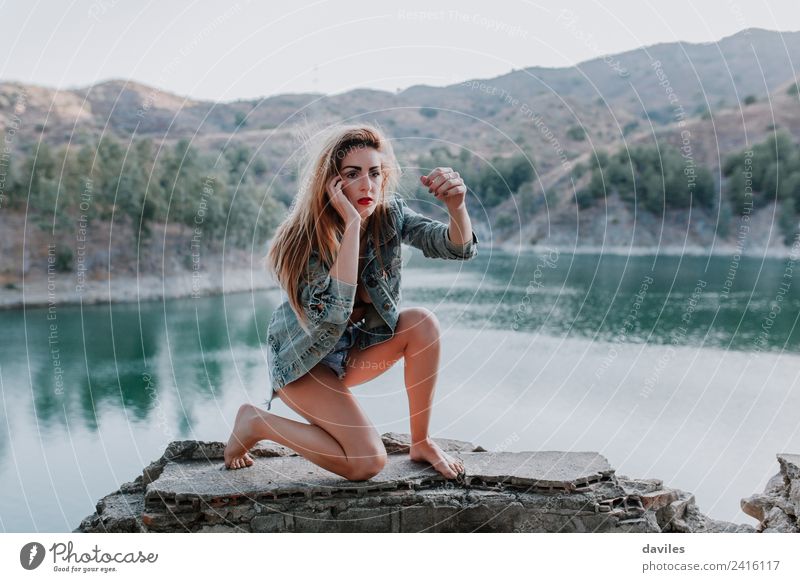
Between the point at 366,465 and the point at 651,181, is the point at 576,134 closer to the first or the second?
the point at 651,181

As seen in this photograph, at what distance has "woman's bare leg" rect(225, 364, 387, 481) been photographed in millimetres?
2287

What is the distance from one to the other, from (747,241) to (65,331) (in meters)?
14.7

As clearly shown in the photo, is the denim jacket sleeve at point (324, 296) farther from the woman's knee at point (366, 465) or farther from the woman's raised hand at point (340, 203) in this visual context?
the woman's knee at point (366, 465)

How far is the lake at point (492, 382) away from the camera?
170 inches

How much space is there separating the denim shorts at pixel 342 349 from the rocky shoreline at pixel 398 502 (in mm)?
314

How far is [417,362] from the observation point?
2.38 meters

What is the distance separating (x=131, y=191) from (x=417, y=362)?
40.5ft

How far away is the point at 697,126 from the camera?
2283cm

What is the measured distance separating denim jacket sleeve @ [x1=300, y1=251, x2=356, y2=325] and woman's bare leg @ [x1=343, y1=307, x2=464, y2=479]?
21 cm

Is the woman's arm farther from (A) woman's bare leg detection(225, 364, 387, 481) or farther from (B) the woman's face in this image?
(A) woman's bare leg detection(225, 364, 387, 481)

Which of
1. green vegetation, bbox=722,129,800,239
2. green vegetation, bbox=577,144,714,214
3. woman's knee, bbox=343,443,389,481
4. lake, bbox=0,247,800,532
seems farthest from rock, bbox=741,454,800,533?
green vegetation, bbox=722,129,800,239

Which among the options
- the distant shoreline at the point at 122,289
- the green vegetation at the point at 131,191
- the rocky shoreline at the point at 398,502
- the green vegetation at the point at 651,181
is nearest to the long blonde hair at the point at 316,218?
the rocky shoreline at the point at 398,502

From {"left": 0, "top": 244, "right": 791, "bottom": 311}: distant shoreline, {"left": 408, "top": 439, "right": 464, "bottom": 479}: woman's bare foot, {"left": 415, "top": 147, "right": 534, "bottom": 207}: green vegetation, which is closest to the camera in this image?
{"left": 408, "top": 439, "right": 464, "bottom": 479}: woman's bare foot

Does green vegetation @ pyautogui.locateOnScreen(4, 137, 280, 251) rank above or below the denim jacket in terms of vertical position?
above
